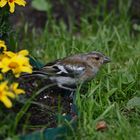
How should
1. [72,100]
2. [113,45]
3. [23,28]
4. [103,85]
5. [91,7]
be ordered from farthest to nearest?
1. [91,7]
2. [23,28]
3. [113,45]
4. [103,85]
5. [72,100]

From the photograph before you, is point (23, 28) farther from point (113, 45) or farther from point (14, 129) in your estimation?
point (14, 129)

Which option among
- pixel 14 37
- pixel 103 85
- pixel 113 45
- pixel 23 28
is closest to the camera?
pixel 103 85

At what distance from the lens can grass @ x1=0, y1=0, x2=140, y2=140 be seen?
5.17 metres

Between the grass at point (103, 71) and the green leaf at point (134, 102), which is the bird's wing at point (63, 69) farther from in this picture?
the green leaf at point (134, 102)

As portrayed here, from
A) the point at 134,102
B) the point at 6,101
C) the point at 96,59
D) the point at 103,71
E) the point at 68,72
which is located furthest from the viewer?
the point at 103,71

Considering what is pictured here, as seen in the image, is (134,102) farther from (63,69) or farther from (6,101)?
(6,101)

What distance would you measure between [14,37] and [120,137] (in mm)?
2148

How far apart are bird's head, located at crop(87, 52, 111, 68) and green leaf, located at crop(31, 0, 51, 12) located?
214cm

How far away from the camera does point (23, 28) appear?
799 cm

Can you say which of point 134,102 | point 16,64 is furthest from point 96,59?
point 16,64

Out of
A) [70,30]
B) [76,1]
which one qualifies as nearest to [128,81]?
[70,30]

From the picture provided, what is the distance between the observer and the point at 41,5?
330 inches

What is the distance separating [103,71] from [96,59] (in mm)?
324

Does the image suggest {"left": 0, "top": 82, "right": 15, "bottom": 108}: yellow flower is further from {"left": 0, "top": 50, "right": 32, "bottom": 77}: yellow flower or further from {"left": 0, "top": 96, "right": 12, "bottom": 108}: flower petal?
{"left": 0, "top": 50, "right": 32, "bottom": 77}: yellow flower
